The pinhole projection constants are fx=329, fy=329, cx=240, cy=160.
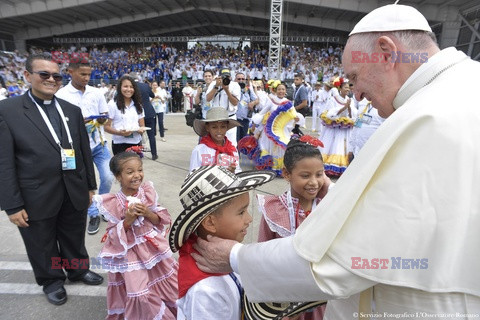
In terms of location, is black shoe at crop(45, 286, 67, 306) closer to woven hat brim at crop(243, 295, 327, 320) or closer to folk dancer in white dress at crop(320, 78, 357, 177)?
woven hat brim at crop(243, 295, 327, 320)

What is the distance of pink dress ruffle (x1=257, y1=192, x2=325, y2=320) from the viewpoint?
2.12 m

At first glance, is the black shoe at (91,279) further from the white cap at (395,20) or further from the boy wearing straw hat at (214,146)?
the white cap at (395,20)

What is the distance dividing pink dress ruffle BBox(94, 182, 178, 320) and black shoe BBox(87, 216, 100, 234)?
1.64 meters

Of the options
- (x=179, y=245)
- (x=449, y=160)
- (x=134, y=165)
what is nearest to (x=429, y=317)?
(x=449, y=160)

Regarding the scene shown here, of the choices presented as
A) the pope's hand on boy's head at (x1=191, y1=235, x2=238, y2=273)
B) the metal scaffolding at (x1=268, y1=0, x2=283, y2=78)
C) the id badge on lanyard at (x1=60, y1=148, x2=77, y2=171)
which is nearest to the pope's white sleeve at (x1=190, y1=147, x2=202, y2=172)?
the id badge on lanyard at (x1=60, y1=148, x2=77, y2=171)

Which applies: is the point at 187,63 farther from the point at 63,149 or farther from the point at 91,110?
the point at 63,149

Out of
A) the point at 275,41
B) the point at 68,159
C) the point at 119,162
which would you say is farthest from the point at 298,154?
the point at 275,41

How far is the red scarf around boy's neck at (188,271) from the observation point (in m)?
1.46

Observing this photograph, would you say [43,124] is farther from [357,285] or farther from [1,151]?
[357,285]

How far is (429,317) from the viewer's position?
1037 millimetres

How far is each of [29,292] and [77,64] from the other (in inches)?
95.7

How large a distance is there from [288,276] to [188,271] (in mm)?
568

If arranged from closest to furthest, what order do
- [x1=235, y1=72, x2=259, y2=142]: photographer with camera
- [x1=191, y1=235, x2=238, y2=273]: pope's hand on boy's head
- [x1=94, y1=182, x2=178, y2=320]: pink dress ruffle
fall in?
[x1=191, y1=235, x2=238, y2=273]: pope's hand on boy's head < [x1=94, y1=182, x2=178, y2=320]: pink dress ruffle < [x1=235, y1=72, x2=259, y2=142]: photographer with camera

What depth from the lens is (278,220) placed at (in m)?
2.20
